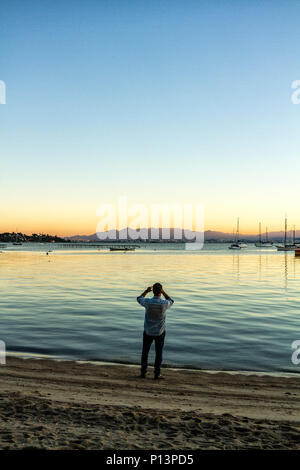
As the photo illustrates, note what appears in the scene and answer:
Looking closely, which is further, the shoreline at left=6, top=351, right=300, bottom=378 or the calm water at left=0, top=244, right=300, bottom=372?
the calm water at left=0, top=244, right=300, bottom=372

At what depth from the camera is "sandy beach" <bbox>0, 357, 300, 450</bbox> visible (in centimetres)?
666

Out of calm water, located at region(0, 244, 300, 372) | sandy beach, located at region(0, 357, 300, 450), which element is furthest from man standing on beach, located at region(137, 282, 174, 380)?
calm water, located at region(0, 244, 300, 372)

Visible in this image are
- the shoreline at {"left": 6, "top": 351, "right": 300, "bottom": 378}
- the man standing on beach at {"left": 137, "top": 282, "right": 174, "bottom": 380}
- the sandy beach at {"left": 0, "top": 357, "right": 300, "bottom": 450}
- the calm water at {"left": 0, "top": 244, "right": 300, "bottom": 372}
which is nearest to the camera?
the sandy beach at {"left": 0, "top": 357, "right": 300, "bottom": 450}

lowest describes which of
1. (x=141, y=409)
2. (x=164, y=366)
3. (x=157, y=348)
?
(x=164, y=366)

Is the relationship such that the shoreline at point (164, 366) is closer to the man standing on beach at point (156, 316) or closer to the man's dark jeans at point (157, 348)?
the man's dark jeans at point (157, 348)

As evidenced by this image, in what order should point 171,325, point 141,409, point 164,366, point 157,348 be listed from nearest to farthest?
point 141,409, point 157,348, point 164,366, point 171,325

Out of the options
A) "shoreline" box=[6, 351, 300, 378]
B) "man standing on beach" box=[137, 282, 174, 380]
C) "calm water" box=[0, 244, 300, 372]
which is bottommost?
"calm water" box=[0, 244, 300, 372]

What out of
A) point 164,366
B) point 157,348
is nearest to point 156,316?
point 157,348

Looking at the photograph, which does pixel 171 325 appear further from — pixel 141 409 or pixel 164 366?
pixel 141 409

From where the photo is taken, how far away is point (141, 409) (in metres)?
8.30

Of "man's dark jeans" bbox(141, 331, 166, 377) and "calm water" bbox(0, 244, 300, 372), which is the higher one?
"man's dark jeans" bbox(141, 331, 166, 377)

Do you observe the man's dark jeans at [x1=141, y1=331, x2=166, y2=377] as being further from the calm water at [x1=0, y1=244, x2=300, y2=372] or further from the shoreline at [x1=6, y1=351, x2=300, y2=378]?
the calm water at [x1=0, y1=244, x2=300, y2=372]
